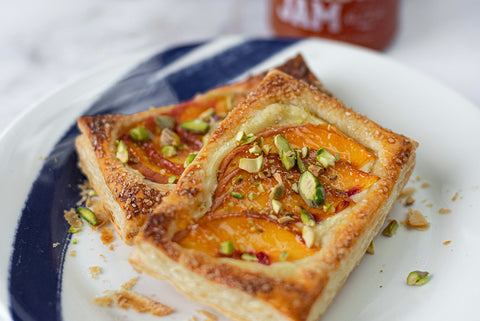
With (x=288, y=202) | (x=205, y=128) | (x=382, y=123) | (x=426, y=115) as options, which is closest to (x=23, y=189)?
(x=205, y=128)

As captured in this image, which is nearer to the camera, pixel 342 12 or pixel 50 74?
pixel 342 12

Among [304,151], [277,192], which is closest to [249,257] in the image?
[277,192]

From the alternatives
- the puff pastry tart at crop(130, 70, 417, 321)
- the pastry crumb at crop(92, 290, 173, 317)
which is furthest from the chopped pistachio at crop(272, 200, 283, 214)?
the pastry crumb at crop(92, 290, 173, 317)

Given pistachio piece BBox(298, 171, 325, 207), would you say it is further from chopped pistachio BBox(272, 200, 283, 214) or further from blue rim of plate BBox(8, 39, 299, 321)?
blue rim of plate BBox(8, 39, 299, 321)

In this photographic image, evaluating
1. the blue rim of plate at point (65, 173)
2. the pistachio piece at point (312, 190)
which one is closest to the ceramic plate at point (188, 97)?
the blue rim of plate at point (65, 173)

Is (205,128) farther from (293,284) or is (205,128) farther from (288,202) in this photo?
(293,284)

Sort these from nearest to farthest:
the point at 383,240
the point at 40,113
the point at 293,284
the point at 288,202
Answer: the point at 293,284 < the point at 288,202 < the point at 383,240 < the point at 40,113

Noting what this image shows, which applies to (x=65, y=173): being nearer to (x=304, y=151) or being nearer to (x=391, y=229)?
(x=304, y=151)

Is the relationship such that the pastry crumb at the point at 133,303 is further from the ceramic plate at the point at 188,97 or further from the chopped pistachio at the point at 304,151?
the chopped pistachio at the point at 304,151
